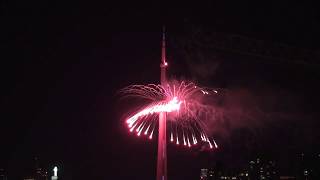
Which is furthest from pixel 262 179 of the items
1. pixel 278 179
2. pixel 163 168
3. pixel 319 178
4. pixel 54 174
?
pixel 163 168

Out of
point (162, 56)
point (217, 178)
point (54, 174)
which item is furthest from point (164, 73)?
point (54, 174)

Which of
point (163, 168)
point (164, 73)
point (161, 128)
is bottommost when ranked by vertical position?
point (163, 168)

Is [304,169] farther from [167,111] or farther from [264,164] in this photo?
[167,111]

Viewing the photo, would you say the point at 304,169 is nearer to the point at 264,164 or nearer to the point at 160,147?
the point at 264,164

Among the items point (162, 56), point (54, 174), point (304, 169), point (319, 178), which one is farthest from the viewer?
point (54, 174)

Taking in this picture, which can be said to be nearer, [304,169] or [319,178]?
[319,178]

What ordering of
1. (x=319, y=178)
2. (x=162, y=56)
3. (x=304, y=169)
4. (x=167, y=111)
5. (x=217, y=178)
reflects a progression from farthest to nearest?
(x=217, y=178) → (x=304, y=169) → (x=319, y=178) → (x=162, y=56) → (x=167, y=111)

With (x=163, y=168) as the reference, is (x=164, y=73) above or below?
above

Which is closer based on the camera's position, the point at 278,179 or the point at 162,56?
the point at 162,56

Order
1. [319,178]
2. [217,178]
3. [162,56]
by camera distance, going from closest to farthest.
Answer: [162,56]
[319,178]
[217,178]
